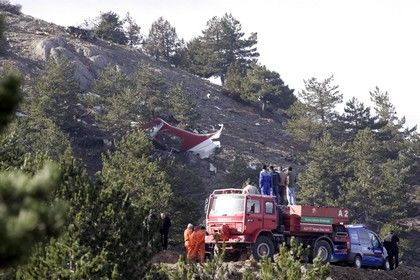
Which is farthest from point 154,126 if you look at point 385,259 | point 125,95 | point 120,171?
point 385,259

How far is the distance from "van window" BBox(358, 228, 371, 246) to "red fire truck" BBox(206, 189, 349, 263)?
155cm

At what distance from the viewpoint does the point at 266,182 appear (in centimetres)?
2084

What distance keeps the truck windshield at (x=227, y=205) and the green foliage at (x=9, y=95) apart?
16.1 m

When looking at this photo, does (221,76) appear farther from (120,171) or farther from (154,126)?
(120,171)

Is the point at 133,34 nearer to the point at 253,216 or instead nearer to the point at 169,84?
the point at 169,84

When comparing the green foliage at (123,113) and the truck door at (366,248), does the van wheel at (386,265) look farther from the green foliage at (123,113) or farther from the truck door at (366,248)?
the green foliage at (123,113)

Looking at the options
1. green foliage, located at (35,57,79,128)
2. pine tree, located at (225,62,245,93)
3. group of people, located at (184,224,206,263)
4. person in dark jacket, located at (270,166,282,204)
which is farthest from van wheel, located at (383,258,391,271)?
pine tree, located at (225,62,245,93)

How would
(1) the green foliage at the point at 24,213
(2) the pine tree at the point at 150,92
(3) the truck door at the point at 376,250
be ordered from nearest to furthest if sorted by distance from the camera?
1. (1) the green foliage at the point at 24,213
2. (3) the truck door at the point at 376,250
3. (2) the pine tree at the point at 150,92

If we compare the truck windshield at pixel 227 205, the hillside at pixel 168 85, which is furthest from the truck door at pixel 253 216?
the hillside at pixel 168 85

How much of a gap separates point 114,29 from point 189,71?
11128 mm

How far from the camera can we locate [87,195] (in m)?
14.4

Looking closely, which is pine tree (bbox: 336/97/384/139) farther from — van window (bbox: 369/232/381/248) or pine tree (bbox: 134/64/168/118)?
van window (bbox: 369/232/381/248)

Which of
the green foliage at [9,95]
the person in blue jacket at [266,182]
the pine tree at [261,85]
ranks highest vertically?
the pine tree at [261,85]

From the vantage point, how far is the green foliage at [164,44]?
83.3 metres
